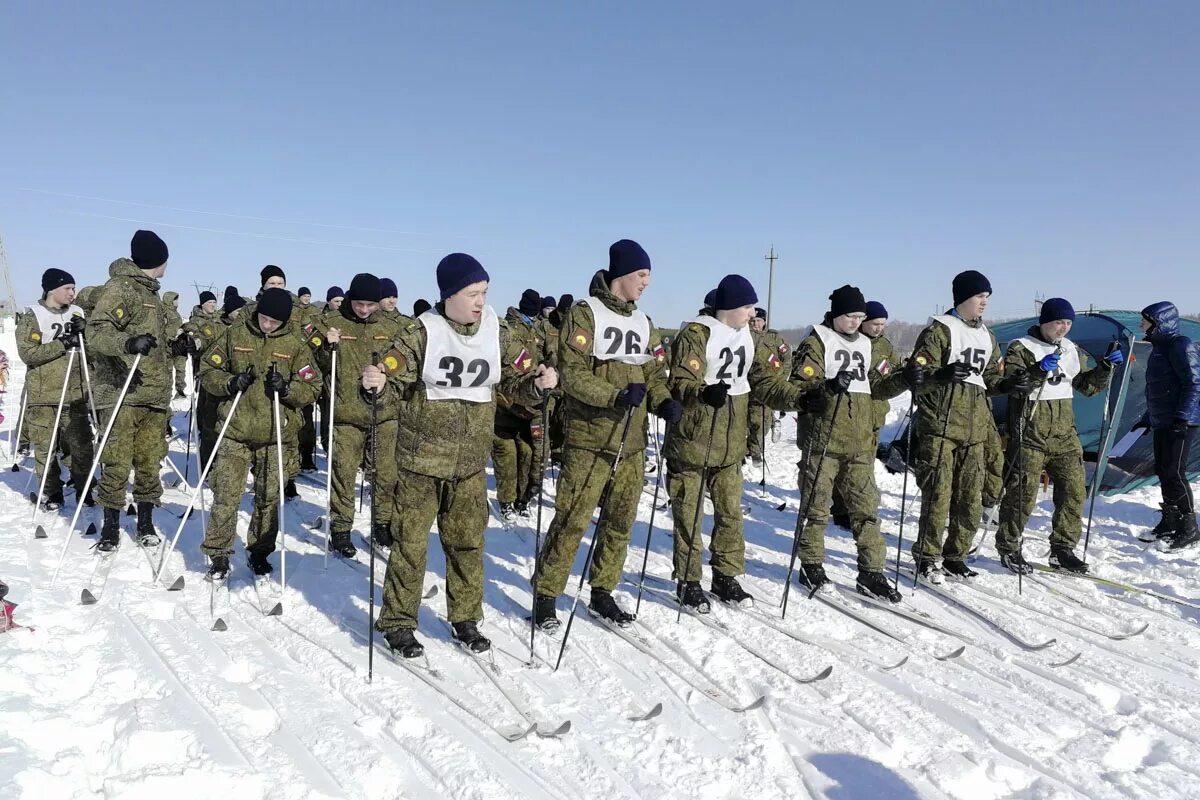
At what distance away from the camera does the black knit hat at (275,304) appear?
5.64m

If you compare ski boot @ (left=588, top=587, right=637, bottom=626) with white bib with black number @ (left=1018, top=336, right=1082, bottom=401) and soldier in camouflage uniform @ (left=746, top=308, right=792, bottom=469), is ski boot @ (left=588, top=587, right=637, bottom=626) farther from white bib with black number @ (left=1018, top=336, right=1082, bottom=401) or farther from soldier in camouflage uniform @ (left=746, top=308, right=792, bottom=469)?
soldier in camouflage uniform @ (left=746, top=308, right=792, bottom=469)

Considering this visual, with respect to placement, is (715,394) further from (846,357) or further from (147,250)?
(147,250)

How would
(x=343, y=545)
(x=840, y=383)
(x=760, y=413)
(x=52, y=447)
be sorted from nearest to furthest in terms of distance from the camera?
(x=840, y=383)
(x=343, y=545)
(x=52, y=447)
(x=760, y=413)

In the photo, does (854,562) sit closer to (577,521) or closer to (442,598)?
(577,521)

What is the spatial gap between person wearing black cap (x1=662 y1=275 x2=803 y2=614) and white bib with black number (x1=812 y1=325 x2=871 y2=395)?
658 millimetres

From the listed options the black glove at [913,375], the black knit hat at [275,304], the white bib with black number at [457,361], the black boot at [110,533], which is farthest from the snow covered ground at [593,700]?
the black knit hat at [275,304]

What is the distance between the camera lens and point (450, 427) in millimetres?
4328

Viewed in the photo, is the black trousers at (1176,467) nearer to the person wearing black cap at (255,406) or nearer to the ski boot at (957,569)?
the ski boot at (957,569)

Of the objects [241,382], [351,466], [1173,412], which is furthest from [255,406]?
[1173,412]

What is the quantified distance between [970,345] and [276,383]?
5.74 metres

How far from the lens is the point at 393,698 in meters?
3.92

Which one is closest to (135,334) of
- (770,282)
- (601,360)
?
(601,360)

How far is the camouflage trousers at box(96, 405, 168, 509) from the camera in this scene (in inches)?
252

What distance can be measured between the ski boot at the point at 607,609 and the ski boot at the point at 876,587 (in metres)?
2.05
